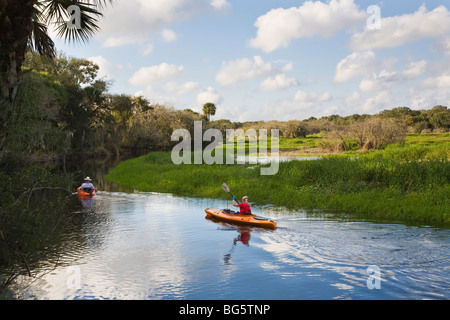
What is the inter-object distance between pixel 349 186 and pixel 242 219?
639 centimetres

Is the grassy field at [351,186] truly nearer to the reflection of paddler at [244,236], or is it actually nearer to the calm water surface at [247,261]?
the calm water surface at [247,261]

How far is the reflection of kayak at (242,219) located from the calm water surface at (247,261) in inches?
11.1

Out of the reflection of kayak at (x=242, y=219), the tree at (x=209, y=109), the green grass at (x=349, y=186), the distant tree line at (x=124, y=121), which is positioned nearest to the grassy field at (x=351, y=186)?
Answer: the green grass at (x=349, y=186)

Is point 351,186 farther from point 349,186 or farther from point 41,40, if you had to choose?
point 41,40

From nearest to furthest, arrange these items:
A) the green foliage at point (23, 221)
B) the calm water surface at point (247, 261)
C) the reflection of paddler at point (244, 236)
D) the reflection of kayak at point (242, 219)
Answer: the green foliage at point (23, 221) < the calm water surface at point (247, 261) < the reflection of paddler at point (244, 236) < the reflection of kayak at point (242, 219)

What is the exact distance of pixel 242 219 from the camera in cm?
1366

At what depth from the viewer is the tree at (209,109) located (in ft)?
278

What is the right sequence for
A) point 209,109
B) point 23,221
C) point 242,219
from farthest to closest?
point 209,109 → point 242,219 → point 23,221

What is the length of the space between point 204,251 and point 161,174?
674 inches

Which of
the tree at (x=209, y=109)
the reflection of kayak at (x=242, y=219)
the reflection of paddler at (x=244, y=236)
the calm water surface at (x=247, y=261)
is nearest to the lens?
the calm water surface at (x=247, y=261)

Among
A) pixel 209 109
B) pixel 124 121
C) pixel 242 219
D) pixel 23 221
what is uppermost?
pixel 209 109


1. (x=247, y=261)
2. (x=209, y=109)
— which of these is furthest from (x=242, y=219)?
(x=209, y=109)

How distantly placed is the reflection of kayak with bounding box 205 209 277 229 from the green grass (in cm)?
396

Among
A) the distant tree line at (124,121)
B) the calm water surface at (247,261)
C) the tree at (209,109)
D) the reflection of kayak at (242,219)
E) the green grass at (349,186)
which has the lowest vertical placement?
the calm water surface at (247,261)
